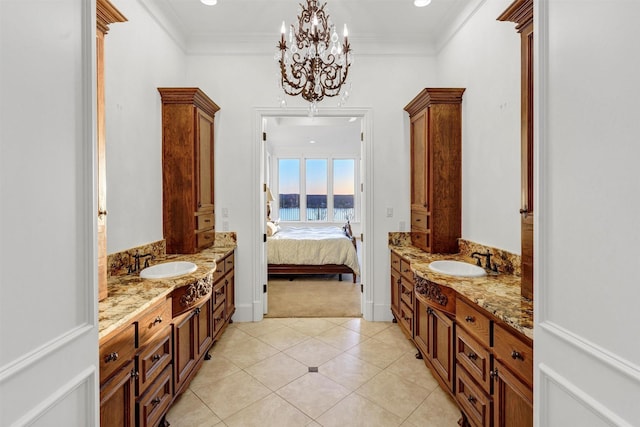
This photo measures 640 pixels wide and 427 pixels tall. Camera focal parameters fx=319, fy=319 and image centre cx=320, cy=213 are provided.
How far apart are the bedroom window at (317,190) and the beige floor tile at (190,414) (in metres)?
7.08

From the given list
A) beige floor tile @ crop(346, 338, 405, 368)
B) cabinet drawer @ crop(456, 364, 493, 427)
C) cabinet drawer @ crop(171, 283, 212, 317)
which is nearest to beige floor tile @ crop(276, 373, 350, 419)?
beige floor tile @ crop(346, 338, 405, 368)

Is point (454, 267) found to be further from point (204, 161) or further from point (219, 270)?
point (204, 161)

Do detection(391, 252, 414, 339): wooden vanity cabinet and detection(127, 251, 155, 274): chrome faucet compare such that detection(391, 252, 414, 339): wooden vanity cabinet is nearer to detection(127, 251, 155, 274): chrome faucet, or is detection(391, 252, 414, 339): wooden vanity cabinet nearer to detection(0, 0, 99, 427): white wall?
detection(127, 251, 155, 274): chrome faucet

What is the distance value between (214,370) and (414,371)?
1604 millimetres

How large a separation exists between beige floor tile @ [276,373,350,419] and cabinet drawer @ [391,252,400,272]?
4.29 feet

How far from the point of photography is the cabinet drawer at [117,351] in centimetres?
129

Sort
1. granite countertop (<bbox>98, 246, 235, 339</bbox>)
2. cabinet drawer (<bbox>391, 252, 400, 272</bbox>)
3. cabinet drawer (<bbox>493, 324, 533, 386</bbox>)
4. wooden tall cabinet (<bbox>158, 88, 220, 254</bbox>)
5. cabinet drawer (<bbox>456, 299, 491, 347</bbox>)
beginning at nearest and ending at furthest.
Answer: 1. cabinet drawer (<bbox>493, 324, 533, 386</bbox>)
2. granite countertop (<bbox>98, 246, 235, 339</bbox>)
3. cabinet drawer (<bbox>456, 299, 491, 347</bbox>)
4. wooden tall cabinet (<bbox>158, 88, 220, 254</bbox>)
5. cabinet drawer (<bbox>391, 252, 400, 272</bbox>)

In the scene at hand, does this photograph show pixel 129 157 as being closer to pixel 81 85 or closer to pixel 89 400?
pixel 81 85

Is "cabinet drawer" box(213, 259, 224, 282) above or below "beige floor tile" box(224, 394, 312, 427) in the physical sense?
above

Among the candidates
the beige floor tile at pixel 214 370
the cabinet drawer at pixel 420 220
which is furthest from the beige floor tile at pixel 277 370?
the cabinet drawer at pixel 420 220

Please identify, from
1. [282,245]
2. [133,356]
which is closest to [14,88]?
A: [133,356]

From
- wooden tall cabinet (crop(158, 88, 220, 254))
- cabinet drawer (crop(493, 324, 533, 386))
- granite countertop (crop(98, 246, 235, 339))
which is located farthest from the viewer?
wooden tall cabinet (crop(158, 88, 220, 254))

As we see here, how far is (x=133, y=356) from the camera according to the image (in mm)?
1529

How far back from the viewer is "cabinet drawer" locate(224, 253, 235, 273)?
10.3 ft
